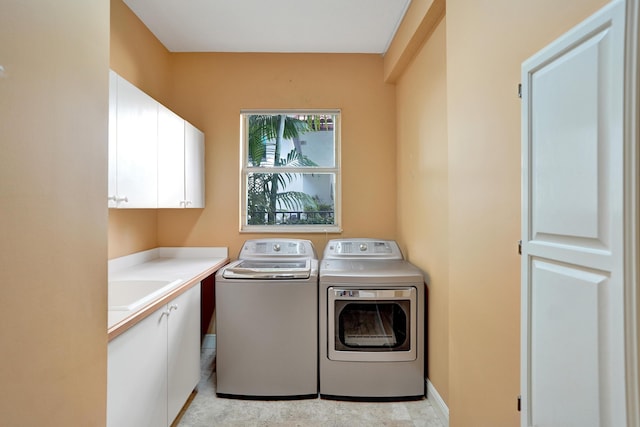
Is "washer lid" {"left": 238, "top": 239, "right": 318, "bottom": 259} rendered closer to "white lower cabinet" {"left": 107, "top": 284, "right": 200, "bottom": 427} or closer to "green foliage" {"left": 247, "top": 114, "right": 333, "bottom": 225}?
"green foliage" {"left": 247, "top": 114, "right": 333, "bottom": 225}

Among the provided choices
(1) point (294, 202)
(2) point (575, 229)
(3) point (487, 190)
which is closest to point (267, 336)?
(1) point (294, 202)

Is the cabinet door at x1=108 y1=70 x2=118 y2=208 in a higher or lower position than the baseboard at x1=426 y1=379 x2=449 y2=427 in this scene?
higher

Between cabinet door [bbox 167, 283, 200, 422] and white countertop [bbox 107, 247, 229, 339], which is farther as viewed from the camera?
cabinet door [bbox 167, 283, 200, 422]

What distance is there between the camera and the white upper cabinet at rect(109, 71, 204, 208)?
170 cm

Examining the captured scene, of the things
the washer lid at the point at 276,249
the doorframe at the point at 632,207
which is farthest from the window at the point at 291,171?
the doorframe at the point at 632,207

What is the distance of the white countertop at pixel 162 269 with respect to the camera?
1404mm

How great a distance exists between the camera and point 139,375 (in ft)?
5.02

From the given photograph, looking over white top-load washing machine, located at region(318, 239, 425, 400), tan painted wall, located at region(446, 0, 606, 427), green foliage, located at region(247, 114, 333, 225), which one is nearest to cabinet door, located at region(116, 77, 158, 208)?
green foliage, located at region(247, 114, 333, 225)

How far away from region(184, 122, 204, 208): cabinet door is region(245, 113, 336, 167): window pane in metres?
0.44

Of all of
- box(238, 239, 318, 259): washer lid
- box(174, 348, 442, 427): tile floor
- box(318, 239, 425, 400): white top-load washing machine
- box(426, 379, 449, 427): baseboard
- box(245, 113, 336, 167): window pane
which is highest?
box(245, 113, 336, 167): window pane

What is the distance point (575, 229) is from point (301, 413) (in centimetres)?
197

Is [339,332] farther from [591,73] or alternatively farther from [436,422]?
[591,73]

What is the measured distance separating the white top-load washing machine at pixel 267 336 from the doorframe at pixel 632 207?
1.75 m

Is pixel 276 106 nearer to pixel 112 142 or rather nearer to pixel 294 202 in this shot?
pixel 294 202
